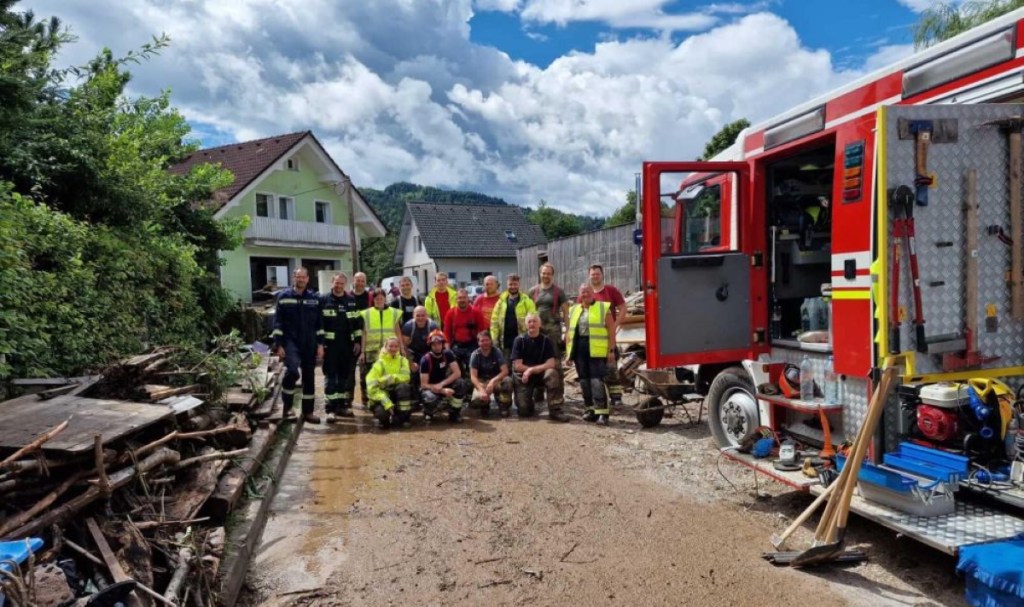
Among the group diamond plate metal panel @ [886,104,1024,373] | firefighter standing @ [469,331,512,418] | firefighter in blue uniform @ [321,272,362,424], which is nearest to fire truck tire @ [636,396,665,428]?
firefighter standing @ [469,331,512,418]

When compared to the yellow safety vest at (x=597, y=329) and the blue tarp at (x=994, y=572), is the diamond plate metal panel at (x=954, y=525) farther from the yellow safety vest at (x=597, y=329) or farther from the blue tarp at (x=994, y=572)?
the yellow safety vest at (x=597, y=329)

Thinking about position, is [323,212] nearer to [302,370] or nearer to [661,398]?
[302,370]

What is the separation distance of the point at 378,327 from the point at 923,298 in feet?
Result: 19.8

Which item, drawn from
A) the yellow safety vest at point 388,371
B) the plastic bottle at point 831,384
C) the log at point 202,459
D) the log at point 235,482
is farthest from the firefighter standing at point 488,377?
the plastic bottle at point 831,384

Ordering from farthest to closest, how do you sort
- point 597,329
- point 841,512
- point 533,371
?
point 533,371 → point 597,329 → point 841,512

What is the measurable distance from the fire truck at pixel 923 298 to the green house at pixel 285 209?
759 inches

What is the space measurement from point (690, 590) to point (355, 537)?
2236mm

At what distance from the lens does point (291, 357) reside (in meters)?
8.00

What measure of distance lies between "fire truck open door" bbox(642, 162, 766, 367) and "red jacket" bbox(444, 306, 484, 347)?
12.6 ft

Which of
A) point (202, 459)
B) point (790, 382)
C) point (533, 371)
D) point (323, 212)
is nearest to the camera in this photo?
point (202, 459)

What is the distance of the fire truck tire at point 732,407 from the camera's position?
5461 mm

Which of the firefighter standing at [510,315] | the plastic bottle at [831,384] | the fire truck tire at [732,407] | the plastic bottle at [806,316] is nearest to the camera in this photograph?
the plastic bottle at [831,384]

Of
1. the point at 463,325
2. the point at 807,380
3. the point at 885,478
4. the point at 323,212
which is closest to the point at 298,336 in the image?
the point at 463,325

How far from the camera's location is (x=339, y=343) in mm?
8336
